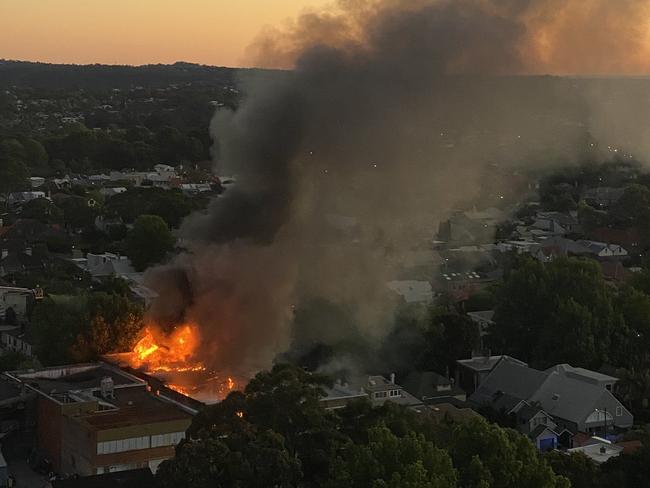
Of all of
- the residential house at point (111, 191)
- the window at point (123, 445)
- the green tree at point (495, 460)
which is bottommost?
the window at point (123, 445)

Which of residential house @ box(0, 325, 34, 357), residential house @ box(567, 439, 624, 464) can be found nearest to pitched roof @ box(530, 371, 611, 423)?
residential house @ box(567, 439, 624, 464)

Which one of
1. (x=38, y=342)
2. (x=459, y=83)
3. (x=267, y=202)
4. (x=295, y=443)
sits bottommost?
(x=38, y=342)

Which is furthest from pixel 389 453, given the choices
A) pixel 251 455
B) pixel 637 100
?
pixel 637 100

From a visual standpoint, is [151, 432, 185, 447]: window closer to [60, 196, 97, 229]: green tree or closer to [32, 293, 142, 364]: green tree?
[32, 293, 142, 364]: green tree

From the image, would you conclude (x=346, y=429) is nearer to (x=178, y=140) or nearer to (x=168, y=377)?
(x=168, y=377)

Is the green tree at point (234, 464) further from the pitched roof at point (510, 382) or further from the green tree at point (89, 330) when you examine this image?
the pitched roof at point (510, 382)

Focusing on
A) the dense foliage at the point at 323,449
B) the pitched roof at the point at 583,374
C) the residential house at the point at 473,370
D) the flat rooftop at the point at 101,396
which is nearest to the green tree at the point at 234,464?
the dense foliage at the point at 323,449
